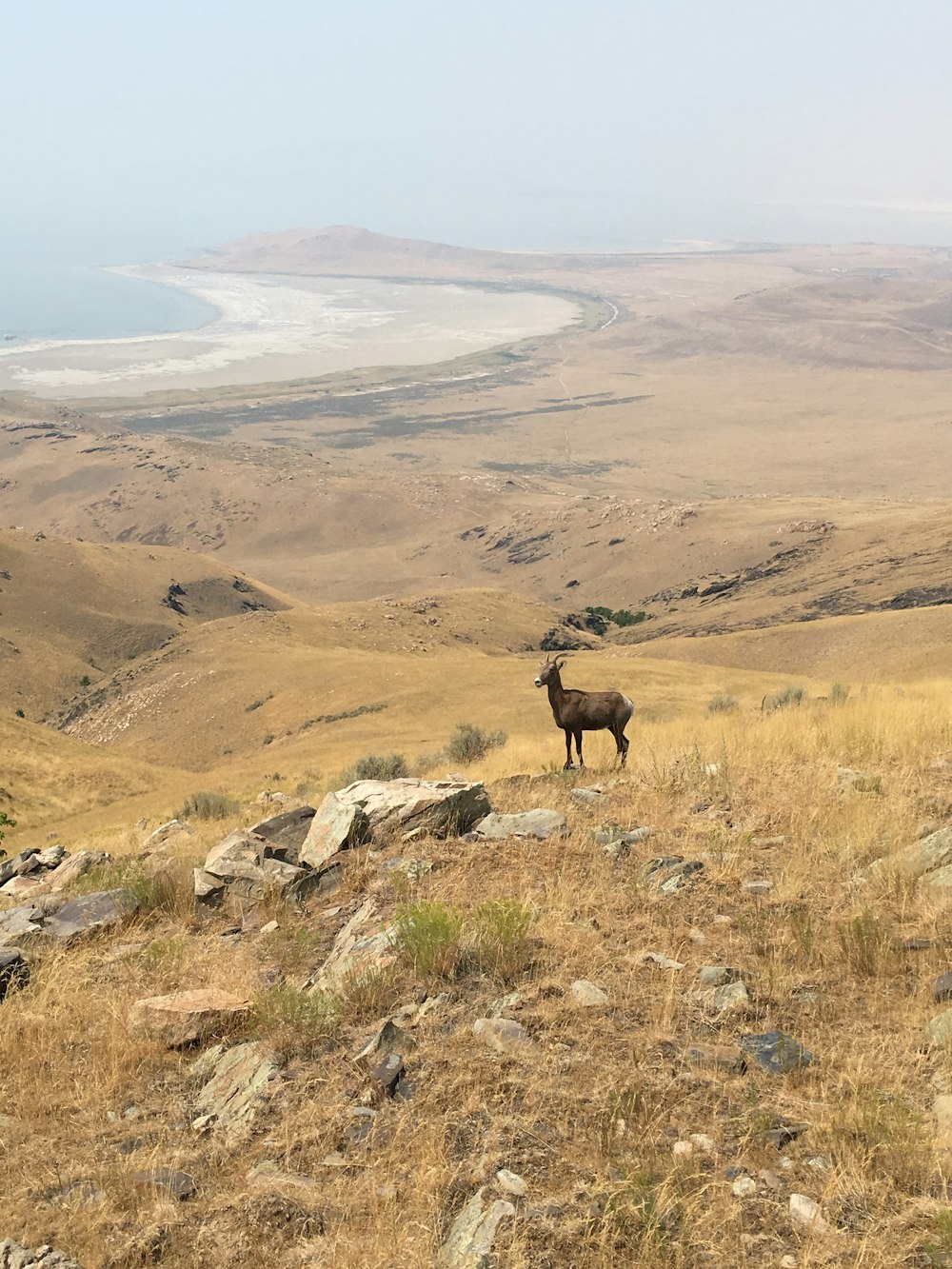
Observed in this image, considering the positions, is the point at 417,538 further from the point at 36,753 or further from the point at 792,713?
the point at 792,713

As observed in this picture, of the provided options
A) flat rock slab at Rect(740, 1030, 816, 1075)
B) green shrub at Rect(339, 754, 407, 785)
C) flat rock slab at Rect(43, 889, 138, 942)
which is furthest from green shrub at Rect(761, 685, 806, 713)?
flat rock slab at Rect(740, 1030, 816, 1075)

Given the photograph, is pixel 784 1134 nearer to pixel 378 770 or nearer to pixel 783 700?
pixel 378 770

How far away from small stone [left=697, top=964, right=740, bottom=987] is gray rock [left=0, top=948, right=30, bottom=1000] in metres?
4.48

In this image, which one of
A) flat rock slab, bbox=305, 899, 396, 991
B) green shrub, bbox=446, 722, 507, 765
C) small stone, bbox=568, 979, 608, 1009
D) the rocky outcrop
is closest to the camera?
small stone, bbox=568, 979, 608, 1009

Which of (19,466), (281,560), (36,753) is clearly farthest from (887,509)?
(19,466)

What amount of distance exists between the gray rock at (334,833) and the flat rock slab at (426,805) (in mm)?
80

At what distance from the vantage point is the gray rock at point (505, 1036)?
16.9ft

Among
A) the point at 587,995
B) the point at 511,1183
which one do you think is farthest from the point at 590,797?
the point at 511,1183

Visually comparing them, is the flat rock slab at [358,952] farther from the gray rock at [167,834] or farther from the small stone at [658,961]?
the gray rock at [167,834]

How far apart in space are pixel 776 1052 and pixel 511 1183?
1.54 m

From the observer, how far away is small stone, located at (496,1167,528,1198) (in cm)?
421

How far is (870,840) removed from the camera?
7.38 m

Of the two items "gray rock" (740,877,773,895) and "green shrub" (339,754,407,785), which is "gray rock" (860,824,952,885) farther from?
"green shrub" (339,754,407,785)

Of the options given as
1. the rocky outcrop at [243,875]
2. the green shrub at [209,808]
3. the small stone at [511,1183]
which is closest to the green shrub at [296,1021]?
the small stone at [511,1183]
